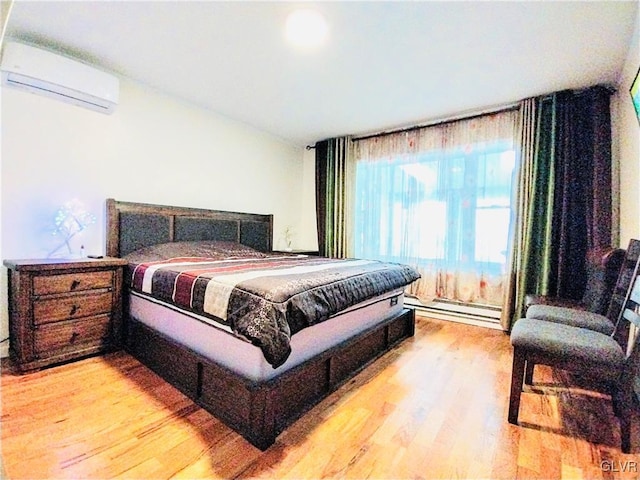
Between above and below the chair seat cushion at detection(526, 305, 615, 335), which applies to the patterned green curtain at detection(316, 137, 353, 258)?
above

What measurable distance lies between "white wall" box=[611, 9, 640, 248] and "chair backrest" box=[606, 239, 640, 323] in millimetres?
355

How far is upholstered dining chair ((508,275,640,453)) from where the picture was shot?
1.35 m

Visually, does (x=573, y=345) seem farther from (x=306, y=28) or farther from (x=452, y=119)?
(x=452, y=119)

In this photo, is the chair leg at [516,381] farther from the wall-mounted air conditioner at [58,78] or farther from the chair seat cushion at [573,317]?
the wall-mounted air conditioner at [58,78]

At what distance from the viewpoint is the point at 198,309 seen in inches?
66.6

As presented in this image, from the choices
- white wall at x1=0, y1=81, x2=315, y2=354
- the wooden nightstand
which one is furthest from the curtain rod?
the wooden nightstand

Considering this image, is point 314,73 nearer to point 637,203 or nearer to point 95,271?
point 95,271

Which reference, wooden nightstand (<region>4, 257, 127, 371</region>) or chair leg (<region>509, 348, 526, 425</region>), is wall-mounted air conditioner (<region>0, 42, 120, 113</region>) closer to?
wooden nightstand (<region>4, 257, 127, 371</region>)

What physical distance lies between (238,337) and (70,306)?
146cm

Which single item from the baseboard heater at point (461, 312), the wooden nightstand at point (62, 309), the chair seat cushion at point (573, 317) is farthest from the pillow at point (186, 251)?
the chair seat cushion at point (573, 317)

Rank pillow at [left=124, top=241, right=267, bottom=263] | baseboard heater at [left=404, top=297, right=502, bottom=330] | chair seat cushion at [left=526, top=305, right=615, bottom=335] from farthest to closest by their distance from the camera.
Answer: baseboard heater at [left=404, top=297, right=502, bottom=330], pillow at [left=124, top=241, right=267, bottom=263], chair seat cushion at [left=526, top=305, right=615, bottom=335]

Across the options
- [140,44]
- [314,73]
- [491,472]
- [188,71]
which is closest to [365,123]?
[314,73]

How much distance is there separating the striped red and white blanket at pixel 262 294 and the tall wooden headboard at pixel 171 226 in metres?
0.56

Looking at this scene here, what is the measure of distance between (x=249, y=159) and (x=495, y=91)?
9.22 feet
